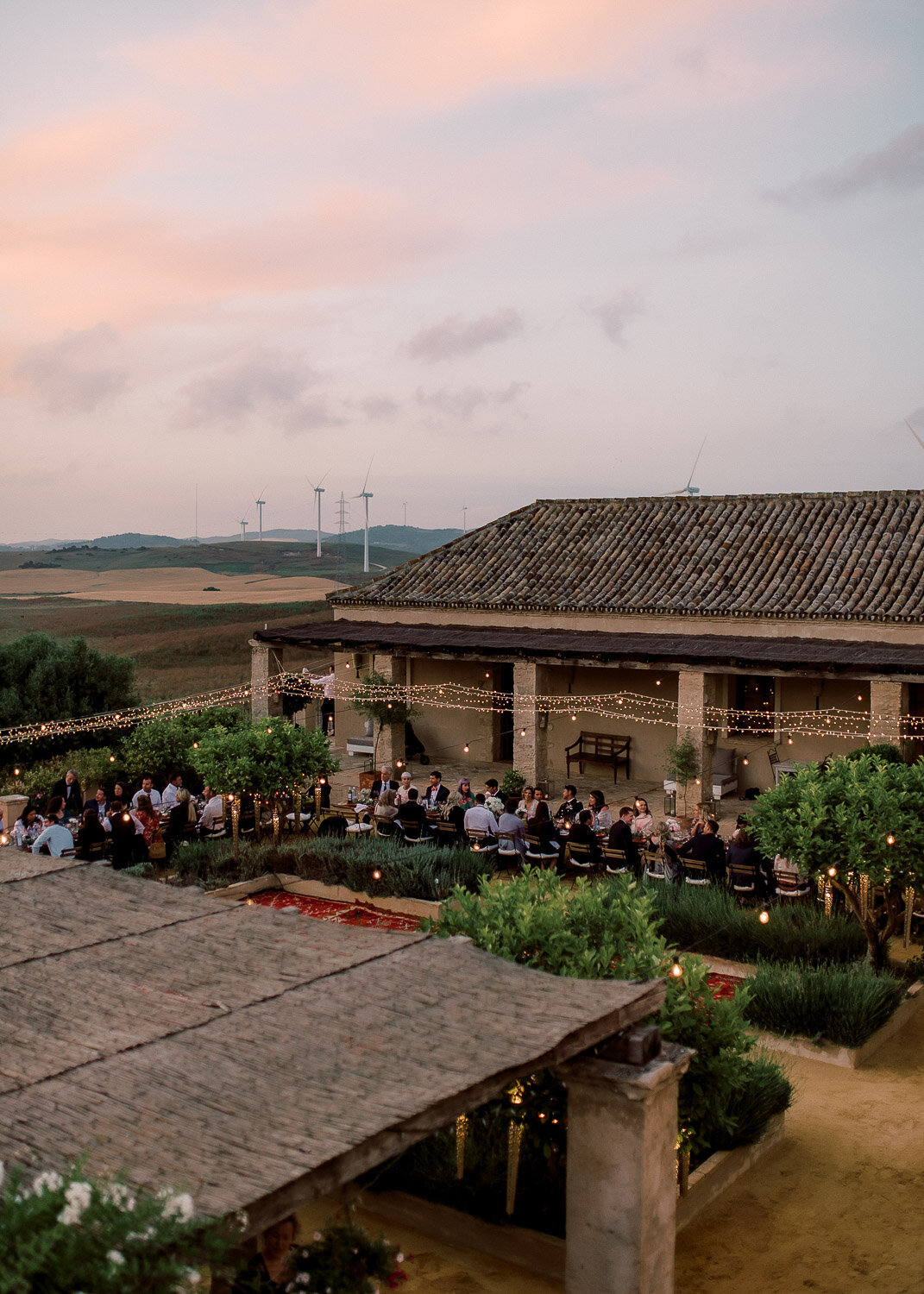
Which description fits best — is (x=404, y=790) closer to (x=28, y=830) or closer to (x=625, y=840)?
(x=625, y=840)

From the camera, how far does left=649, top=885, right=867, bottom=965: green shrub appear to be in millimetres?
11086

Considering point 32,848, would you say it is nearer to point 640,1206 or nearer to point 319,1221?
point 319,1221

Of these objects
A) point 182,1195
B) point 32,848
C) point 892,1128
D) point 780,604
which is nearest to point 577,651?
Result: point 780,604

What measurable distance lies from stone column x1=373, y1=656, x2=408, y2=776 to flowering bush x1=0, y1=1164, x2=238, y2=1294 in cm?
1880

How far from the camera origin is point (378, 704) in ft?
73.4

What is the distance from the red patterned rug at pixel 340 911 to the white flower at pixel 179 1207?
9.09 meters

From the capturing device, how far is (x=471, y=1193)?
6969 millimetres

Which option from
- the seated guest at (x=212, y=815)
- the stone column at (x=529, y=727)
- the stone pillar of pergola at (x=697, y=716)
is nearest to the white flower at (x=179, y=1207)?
the seated guest at (x=212, y=815)

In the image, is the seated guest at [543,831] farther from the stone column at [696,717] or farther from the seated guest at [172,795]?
the seated guest at [172,795]

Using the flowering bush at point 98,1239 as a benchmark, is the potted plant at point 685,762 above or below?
below

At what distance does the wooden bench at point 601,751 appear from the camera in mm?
22297

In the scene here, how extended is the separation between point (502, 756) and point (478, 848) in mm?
9821

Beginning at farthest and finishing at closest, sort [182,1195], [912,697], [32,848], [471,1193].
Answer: [912,697]
[32,848]
[471,1193]
[182,1195]

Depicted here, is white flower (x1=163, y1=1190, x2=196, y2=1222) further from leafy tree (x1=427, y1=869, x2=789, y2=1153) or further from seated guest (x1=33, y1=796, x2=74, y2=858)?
seated guest (x1=33, y1=796, x2=74, y2=858)
